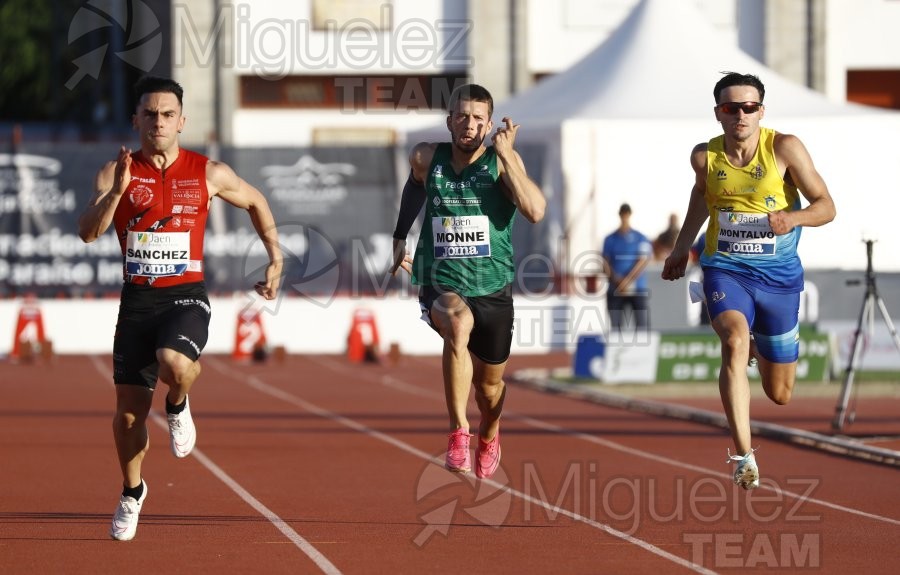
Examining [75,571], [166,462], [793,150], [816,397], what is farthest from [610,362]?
[75,571]

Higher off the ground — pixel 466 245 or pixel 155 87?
pixel 155 87

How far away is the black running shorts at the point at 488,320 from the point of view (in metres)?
8.98

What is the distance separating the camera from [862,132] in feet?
82.8

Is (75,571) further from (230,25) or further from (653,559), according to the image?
(230,25)

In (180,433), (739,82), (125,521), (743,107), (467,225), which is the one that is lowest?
(125,521)

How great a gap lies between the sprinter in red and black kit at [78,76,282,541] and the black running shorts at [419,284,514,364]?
126cm

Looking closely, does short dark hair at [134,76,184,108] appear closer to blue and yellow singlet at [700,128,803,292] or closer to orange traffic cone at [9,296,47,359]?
blue and yellow singlet at [700,128,803,292]

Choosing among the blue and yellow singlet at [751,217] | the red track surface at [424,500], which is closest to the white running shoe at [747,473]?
the red track surface at [424,500]

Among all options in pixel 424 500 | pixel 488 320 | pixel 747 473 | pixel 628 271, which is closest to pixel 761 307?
pixel 747 473

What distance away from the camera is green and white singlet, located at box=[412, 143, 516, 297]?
8.80 meters

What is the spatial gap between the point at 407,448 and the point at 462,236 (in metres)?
4.73

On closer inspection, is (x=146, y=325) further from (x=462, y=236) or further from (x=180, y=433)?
(x=462, y=236)

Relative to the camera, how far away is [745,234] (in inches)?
348

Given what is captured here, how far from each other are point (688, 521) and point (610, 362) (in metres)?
10.5
